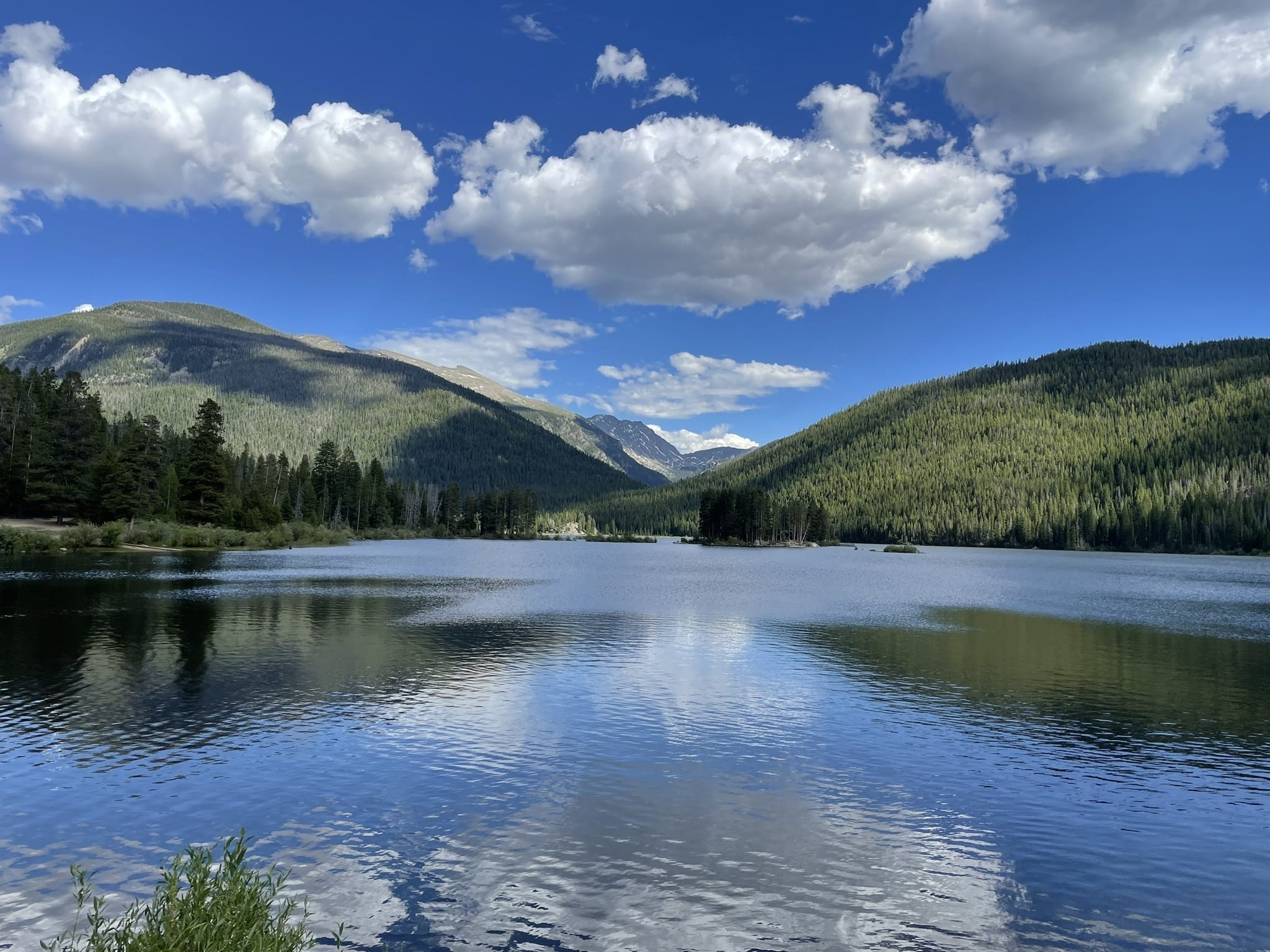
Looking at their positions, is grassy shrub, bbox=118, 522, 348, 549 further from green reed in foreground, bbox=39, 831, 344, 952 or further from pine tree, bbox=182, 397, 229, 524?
green reed in foreground, bbox=39, 831, 344, 952

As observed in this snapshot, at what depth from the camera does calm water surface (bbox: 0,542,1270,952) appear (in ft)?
46.6

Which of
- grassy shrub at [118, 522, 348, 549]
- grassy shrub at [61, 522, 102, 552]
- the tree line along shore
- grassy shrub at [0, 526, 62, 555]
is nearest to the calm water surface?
grassy shrub at [0, 526, 62, 555]

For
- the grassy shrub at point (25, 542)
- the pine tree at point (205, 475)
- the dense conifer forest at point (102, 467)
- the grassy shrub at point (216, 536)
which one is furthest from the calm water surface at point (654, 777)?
the pine tree at point (205, 475)

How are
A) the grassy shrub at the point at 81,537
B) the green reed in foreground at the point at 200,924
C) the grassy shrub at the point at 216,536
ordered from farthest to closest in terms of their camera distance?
1. the grassy shrub at the point at 216,536
2. the grassy shrub at the point at 81,537
3. the green reed in foreground at the point at 200,924

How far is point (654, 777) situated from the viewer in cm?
2155

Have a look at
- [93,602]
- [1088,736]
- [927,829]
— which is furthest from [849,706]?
[93,602]

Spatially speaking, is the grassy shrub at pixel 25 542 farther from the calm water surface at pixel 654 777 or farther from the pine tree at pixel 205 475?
the calm water surface at pixel 654 777

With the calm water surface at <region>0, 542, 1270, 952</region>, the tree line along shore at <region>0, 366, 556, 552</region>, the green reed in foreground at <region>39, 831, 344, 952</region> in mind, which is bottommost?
the calm water surface at <region>0, 542, 1270, 952</region>

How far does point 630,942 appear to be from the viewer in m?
12.9

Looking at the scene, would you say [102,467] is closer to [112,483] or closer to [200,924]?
[112,483]

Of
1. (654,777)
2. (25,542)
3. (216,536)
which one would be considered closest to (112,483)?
(25,542)

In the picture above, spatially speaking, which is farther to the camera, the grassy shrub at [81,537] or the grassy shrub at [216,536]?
the grassy shrub at [216,536]

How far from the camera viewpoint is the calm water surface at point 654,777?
46.6 ft

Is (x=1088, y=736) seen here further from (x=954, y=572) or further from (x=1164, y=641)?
(x=954, y=572)
